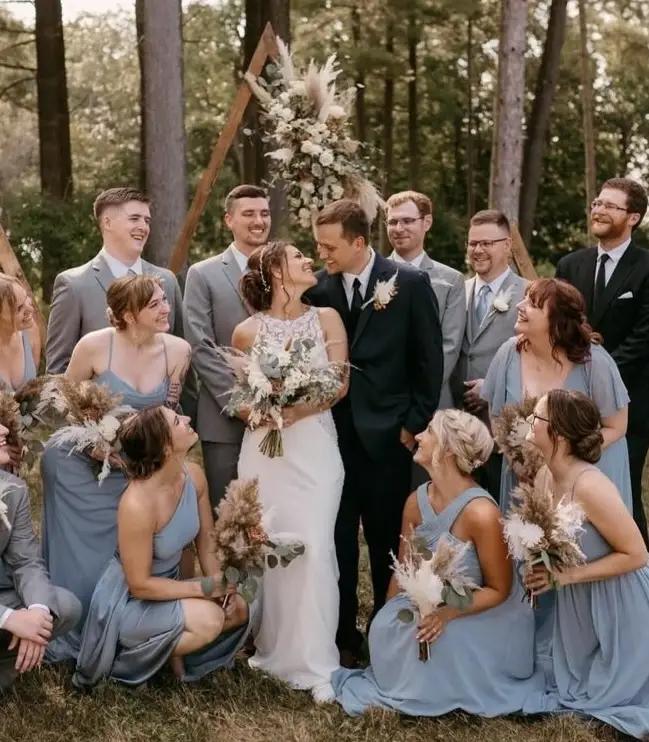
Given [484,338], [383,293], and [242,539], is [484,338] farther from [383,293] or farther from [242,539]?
[242,539]

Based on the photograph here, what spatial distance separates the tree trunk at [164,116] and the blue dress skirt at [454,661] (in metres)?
5.47

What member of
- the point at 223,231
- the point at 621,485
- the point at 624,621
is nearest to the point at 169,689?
the point at 624,621

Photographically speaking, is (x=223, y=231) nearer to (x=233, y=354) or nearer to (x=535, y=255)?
(x=535, y=255)

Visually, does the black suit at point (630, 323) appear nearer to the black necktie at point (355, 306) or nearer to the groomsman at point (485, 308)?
the groomsman at point (485, 308)

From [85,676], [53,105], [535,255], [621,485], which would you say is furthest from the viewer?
[535,255]

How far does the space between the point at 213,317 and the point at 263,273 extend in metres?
0.80

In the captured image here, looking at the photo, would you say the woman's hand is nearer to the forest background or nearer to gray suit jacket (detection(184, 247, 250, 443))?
gray suit jacket (detection(184, 247, 250, 443))

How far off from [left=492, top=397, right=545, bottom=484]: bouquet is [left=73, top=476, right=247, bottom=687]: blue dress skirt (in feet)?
4.90

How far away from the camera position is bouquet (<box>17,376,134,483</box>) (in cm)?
512

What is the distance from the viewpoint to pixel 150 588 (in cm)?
489

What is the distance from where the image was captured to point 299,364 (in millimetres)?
4980

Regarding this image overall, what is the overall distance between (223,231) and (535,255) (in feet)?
30.6

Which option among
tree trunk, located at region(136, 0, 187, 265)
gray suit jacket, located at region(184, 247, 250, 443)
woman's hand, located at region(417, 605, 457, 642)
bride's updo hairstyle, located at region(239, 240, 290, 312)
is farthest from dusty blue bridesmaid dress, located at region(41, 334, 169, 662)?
tree trunk, located at region(136, 0, 187, 265)

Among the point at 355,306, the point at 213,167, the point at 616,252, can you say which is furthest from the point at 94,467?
the point at 213,167
